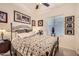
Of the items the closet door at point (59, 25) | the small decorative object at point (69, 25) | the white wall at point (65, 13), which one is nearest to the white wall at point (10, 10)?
the white wall at point (65, 13)

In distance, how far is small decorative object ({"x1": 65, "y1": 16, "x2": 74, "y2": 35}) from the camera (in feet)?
6.02

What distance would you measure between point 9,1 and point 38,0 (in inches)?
18.4

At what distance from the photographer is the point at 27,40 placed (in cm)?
188

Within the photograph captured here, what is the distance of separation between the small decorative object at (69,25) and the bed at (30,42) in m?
0.23

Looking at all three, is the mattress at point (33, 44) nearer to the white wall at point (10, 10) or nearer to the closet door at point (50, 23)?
the closet door at point (50, 23)

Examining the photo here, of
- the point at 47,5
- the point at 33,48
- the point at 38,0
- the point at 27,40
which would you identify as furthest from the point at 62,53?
the point at 38,0

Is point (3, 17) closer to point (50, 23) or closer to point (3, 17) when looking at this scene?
point (3, 17)

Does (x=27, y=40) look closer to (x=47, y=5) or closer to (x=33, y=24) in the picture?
(x=33, y=24)

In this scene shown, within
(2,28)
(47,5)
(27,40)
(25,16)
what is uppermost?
(47,5)

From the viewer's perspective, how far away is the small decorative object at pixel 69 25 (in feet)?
6.02

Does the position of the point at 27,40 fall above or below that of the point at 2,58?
above

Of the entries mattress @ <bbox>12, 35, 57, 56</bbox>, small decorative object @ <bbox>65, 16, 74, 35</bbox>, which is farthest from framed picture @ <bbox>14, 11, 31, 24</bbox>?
small decorative object @ <bbox>65, 16, 74, 35</bbox>

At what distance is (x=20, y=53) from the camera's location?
1900mm

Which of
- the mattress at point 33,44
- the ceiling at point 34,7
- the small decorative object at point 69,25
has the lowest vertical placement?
the mattress at point 33,44
